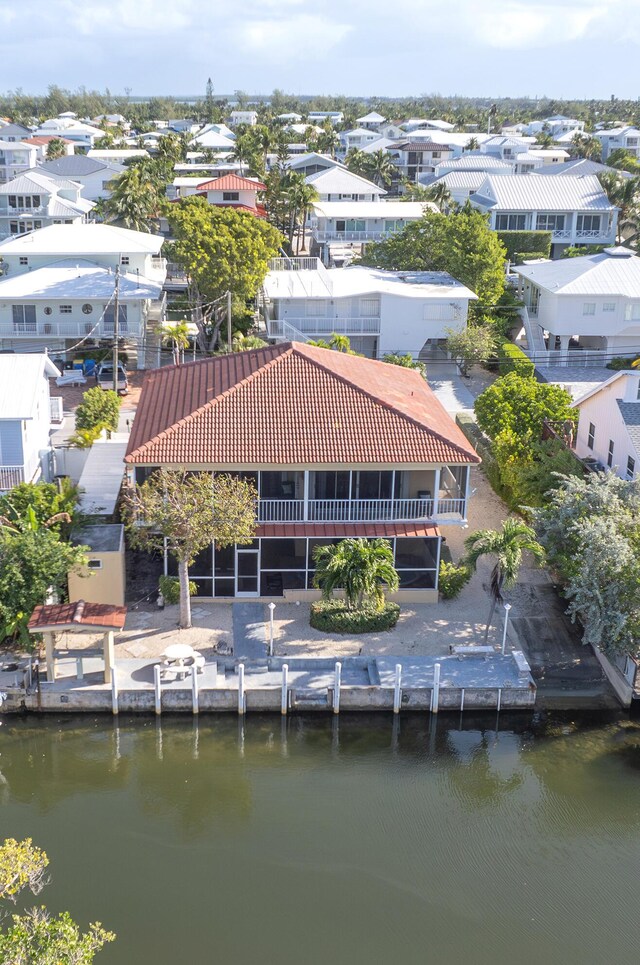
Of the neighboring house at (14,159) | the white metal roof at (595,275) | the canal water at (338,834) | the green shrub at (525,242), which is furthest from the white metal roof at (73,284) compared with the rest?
the neighboring house at (14,159)

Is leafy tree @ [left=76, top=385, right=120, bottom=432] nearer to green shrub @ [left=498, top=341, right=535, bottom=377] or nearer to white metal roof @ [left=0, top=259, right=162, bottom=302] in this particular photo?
white metal roof @ [left=0, top=259, right=162, bottom=302]

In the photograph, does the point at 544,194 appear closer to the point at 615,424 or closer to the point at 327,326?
the point at 327,326

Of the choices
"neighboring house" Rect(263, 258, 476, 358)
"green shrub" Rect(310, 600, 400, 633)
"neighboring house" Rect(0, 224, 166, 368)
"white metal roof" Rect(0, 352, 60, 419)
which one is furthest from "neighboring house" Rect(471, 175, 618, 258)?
"green shrub" Rect(310, 600, 400, 633)

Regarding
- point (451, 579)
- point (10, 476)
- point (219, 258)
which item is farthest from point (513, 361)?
point (10, 476)

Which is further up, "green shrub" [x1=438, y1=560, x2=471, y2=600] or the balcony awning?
the balcony awning

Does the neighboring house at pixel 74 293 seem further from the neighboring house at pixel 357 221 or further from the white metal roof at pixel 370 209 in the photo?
the white metal roof at pixel 370 209

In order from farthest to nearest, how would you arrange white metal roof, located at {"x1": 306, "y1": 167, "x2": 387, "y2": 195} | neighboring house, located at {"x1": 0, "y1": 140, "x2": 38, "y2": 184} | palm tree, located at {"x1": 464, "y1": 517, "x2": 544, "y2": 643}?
neighboring house, located at {"x1": 0, "y1": 140, "x2": 38, "y2": 184} → white metal roof, located at {"x1": 306, "y1": 167, "x2": 387, "y2": 195} → palm tree, located at {"x1": 464, "y1": 517, "x2": 544, "y2": 643}

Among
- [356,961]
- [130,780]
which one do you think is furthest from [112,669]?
[356,961]
